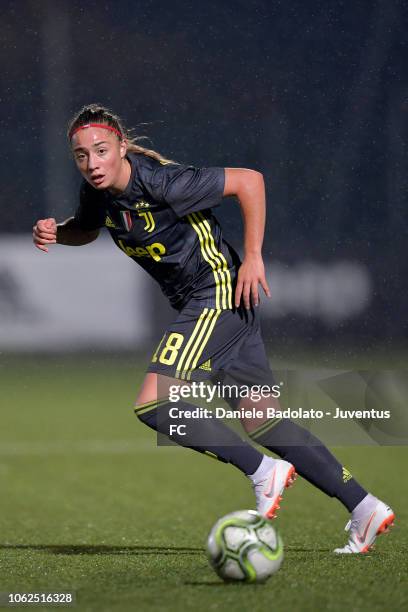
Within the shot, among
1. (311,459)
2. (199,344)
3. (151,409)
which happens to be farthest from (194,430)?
(311,459)

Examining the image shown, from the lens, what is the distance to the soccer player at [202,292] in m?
3.95

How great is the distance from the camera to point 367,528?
404 centimetres

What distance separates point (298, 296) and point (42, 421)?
2378 millimetres

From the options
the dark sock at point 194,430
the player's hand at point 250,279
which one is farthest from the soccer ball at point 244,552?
the player's hand at point 250,279

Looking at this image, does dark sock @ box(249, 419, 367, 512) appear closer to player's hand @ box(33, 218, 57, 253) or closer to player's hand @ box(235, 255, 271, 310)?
player's hand @ box(235, 255, 271, 310)

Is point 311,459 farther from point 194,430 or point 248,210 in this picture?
point 248,210

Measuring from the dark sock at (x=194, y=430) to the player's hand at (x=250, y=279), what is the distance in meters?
0.48

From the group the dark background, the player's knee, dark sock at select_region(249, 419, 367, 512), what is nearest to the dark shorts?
the player's knee

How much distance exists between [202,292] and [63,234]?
2.24ft

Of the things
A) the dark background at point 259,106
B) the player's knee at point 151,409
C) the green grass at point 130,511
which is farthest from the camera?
the dark background at point 259,106

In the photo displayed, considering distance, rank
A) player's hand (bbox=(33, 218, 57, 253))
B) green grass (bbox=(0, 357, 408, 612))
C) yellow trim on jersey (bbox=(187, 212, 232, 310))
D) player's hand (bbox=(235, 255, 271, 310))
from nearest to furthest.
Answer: green grass (bbox=(0, 357, 408, 612)), player's hand (bbox=(235, 255, 271, 310)), yellow trim on jersey (bbox=(187, 212, 232, 310)), player's hand (bbox=(33, 218, 57, 253))

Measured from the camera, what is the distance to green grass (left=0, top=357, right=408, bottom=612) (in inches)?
126

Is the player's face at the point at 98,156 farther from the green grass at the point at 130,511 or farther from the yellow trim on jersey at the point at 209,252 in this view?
the green grass at the point at 130,511

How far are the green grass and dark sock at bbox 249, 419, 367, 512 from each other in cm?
25
